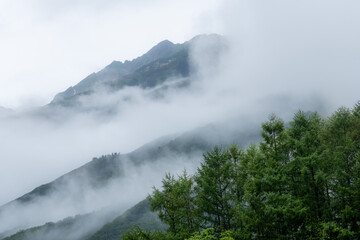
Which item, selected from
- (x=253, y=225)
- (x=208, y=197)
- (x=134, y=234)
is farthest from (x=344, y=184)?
(x=134, y=234)

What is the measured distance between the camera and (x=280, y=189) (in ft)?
73.8

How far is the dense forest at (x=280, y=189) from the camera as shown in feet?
68.7

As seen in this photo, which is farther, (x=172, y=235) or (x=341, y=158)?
(x=172, y=235)

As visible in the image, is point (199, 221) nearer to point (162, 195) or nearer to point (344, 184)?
point (162, 195)

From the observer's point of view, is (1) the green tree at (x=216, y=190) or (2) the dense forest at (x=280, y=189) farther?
(1) the green tree at (x=216, y=190)

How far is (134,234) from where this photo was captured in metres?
29.4

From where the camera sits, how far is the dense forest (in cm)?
2094

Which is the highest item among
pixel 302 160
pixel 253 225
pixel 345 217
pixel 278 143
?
pixel 278 143

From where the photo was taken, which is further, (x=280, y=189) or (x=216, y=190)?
(x=216, y=190)

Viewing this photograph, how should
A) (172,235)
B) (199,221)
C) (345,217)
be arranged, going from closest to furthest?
(345,217) < (172,235) < (199,221)

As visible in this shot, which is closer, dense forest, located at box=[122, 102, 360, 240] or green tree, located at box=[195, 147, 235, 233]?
dense forest, located at box=[122, 102, 360, 240]

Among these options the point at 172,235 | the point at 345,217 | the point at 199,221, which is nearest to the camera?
the point at 345,217

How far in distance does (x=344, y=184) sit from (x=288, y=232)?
6.62 m

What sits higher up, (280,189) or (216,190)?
(216,190)
